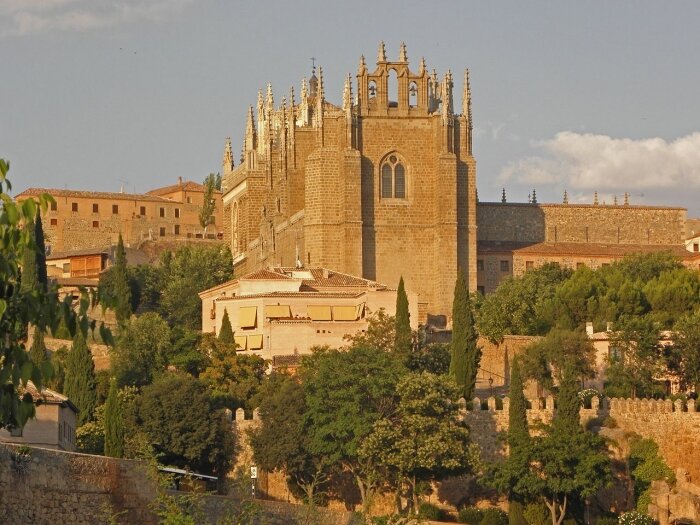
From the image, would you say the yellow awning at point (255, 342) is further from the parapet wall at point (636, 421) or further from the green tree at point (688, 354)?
the green tree at point (688, 354)

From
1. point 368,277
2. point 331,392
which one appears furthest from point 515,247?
point 331,392

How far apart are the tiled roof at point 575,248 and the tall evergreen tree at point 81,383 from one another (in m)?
28.8

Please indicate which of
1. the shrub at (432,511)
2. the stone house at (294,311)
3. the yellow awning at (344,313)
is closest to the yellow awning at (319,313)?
the stone house at (294,311)

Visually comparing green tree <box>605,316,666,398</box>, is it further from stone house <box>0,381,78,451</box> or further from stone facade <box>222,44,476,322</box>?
stone house <box>0,381,78,451</box>

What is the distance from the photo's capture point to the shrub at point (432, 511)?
41.0 meters

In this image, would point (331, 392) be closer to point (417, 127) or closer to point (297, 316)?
point (297, 316)

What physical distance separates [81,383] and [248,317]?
1235cm

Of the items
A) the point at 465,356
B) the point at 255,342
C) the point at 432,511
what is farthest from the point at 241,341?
the point at 432,511

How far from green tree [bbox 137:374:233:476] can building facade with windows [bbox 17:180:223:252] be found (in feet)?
188

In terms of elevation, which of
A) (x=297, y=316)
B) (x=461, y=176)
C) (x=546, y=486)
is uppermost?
(x=461, y=176)

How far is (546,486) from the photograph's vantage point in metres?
41.7

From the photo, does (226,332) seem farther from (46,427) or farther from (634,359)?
(46,427)

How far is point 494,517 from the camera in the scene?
42156 millimetres

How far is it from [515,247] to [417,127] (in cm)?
793
